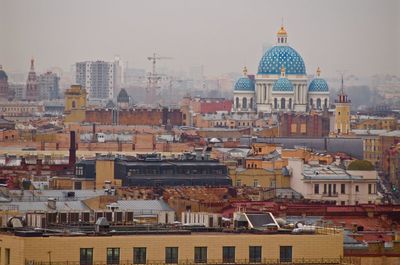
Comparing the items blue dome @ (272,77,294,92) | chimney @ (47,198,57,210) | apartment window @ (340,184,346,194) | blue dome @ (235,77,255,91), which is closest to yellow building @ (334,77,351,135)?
blue dome @ (272,77,294,92)

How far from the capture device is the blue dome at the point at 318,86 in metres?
131

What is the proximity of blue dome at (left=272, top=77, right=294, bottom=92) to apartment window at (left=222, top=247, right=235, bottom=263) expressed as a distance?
101m

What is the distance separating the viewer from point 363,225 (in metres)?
42.8

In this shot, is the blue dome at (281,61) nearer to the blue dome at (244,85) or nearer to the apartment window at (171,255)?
the blue dome at (244,85)

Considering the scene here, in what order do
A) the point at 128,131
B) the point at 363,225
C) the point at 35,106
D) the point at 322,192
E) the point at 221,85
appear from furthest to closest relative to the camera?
the point at 221,85, the point at 35,106, the point at 128,131, the point at 322,192, the point at 363,225

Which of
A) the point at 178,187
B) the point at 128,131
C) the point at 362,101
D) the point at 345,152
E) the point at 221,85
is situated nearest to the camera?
the point at 178,187

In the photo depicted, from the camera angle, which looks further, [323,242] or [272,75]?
[272,75]

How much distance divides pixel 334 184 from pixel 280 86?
248 ft

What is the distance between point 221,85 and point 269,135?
211 ft

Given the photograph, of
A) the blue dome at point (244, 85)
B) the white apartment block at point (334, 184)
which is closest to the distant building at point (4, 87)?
the blue dome at point (244, 85)

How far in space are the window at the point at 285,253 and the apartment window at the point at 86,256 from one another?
2.31m

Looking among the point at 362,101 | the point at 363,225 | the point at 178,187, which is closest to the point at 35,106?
the point at 362,101

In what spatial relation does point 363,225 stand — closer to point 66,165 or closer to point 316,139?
point 66,165

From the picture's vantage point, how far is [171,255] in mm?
29250
